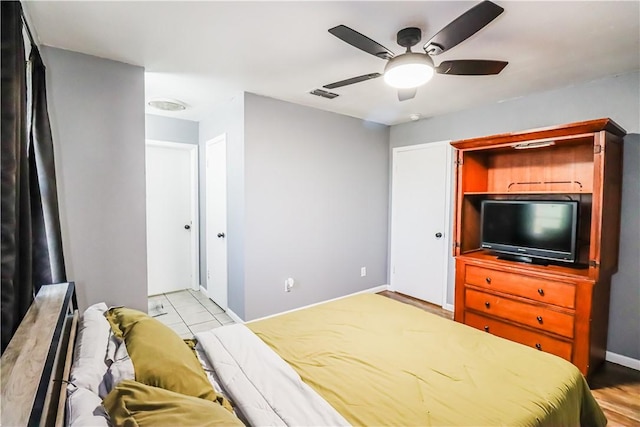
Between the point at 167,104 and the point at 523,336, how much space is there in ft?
13.6

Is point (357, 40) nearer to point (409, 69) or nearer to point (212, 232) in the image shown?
point (409, 69)

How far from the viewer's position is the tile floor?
3400 mm

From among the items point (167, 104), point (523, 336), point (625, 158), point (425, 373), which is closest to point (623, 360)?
point (523, 336)

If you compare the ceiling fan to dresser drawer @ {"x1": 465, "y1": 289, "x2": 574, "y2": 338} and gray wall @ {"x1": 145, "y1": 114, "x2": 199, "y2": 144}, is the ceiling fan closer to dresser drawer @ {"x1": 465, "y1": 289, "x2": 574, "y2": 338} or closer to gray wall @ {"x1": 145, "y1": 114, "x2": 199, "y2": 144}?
dresser drawer @ {"x1": 465, "y1": 289, "x2": 574, "y2": 338}

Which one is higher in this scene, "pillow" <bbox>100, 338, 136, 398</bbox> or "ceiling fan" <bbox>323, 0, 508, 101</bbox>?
"ceiling fan" <bbox>323, 0, 508, 101</bbox>

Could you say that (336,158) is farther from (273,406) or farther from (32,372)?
(32,372)

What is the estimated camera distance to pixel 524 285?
105 inches

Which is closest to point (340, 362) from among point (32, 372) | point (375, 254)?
point (32, 372)

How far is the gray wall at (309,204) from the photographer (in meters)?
3.36

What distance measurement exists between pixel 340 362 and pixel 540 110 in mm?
3148

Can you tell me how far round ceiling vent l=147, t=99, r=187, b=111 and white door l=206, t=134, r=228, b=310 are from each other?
0.51 meters

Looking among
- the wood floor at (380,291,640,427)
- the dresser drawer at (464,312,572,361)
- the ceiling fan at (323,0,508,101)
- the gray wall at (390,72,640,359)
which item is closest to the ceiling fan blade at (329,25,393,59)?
the ceiling fan at (323,0,508,101)

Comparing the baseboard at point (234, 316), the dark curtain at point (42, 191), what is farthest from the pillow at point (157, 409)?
the baseboard at point (234, 316)

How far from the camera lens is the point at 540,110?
3.17 metres
